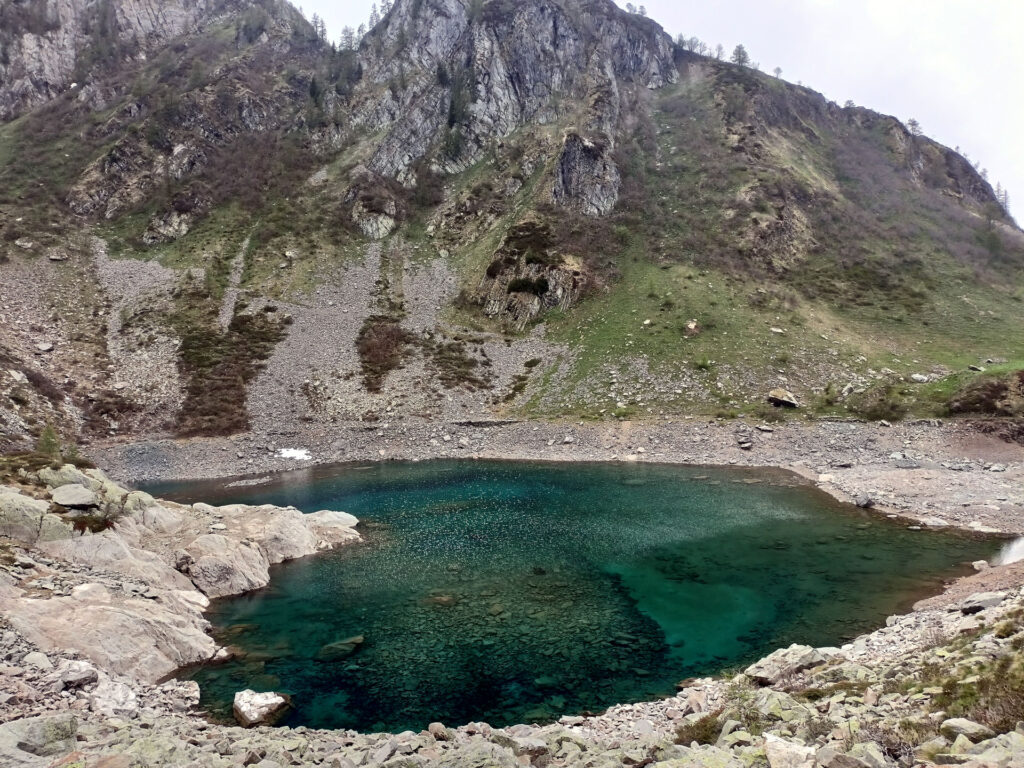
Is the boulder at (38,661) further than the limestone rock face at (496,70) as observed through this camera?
No

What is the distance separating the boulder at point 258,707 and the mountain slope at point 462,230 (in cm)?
5109

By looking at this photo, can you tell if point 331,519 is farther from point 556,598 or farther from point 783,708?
point 783,708

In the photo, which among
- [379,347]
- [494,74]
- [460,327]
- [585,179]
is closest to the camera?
[379,347]

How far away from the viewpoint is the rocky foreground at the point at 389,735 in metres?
9.38

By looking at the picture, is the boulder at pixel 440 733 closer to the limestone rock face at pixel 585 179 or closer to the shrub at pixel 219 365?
the shrub at pixel 219 365

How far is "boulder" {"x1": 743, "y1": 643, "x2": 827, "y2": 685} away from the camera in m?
17.0

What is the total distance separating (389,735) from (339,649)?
8.03 metres

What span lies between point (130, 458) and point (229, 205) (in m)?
78.6

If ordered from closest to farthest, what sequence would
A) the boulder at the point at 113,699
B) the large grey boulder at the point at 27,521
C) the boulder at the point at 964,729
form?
the boulder at the point at 964,729 < the boulder at the point at 113,699 < the large grey boulder at the point at 27,521

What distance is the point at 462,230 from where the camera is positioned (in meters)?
115

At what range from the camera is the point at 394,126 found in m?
137

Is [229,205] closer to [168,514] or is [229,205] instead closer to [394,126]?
[394,126]

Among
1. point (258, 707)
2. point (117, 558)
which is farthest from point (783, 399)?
point (117, 558)

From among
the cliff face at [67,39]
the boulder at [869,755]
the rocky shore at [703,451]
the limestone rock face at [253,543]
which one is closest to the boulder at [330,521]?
the limestone rock face at [253,543]
